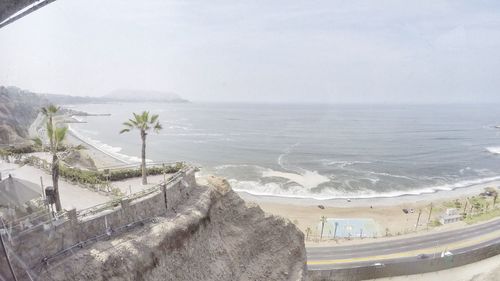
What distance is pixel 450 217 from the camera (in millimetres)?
45656

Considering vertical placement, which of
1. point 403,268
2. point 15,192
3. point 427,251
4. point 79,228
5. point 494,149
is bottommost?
point 403,268

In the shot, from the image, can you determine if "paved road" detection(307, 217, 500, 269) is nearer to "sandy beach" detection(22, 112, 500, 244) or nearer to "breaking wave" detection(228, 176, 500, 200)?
"sandy beach" detection(22, 112, 500, 244)

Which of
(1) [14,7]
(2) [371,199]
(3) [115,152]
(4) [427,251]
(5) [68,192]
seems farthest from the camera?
(3) [115,152]

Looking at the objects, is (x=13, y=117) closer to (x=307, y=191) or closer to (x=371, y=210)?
(x=307, y=191)

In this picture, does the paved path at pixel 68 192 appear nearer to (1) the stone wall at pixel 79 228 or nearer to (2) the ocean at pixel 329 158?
(1) the stone wall at pixel 79 228

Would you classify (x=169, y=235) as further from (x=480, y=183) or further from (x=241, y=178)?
(x=480, y=183)

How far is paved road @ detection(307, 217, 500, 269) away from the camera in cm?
3378

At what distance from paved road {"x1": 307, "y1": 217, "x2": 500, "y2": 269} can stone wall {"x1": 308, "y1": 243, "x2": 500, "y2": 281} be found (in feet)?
4.41

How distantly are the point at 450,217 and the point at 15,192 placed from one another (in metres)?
49.7

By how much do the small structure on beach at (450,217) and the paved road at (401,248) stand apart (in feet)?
9.07

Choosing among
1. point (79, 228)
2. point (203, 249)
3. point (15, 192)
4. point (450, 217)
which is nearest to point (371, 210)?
point (450, 217)

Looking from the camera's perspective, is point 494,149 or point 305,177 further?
point 494,149

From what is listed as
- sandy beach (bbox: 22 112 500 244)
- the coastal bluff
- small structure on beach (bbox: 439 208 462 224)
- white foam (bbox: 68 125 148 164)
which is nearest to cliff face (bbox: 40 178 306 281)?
the coastal bluff

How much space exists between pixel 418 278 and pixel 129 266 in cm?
3007
